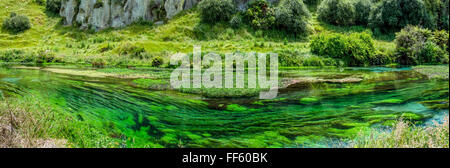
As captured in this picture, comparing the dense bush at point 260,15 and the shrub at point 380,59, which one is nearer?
the shrub at point 380,59

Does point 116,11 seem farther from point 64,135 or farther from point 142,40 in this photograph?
point 64,135

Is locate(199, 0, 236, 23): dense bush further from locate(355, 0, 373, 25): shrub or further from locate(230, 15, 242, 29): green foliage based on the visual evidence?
locate(355, 0, 373, 25): shrub

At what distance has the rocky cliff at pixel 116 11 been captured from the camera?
29.8 m

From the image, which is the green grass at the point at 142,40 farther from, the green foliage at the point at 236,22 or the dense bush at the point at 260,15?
the dense bush at the point at 260,15

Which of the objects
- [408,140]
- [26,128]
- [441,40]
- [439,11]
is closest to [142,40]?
[26,128]

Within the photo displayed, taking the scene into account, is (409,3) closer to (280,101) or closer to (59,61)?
(280,101)

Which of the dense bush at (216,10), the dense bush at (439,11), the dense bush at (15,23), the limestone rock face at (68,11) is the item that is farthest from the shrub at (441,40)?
the limestone rock face at (68,11)

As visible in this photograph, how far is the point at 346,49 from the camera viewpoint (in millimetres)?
17203

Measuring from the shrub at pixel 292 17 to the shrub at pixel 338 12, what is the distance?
5177 millimetres

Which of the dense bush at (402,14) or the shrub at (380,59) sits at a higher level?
the dense bush at (402,14)

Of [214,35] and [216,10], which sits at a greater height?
[216,10]

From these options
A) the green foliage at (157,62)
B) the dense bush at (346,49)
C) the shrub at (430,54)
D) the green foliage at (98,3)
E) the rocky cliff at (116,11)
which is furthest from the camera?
the green foliage at (98,3)

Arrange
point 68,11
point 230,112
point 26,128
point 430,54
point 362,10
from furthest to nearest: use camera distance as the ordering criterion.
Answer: point 362,10 → point 68,11 → point 430,54 → point 230,112 → point 26,128

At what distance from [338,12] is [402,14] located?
6841 millimetres
